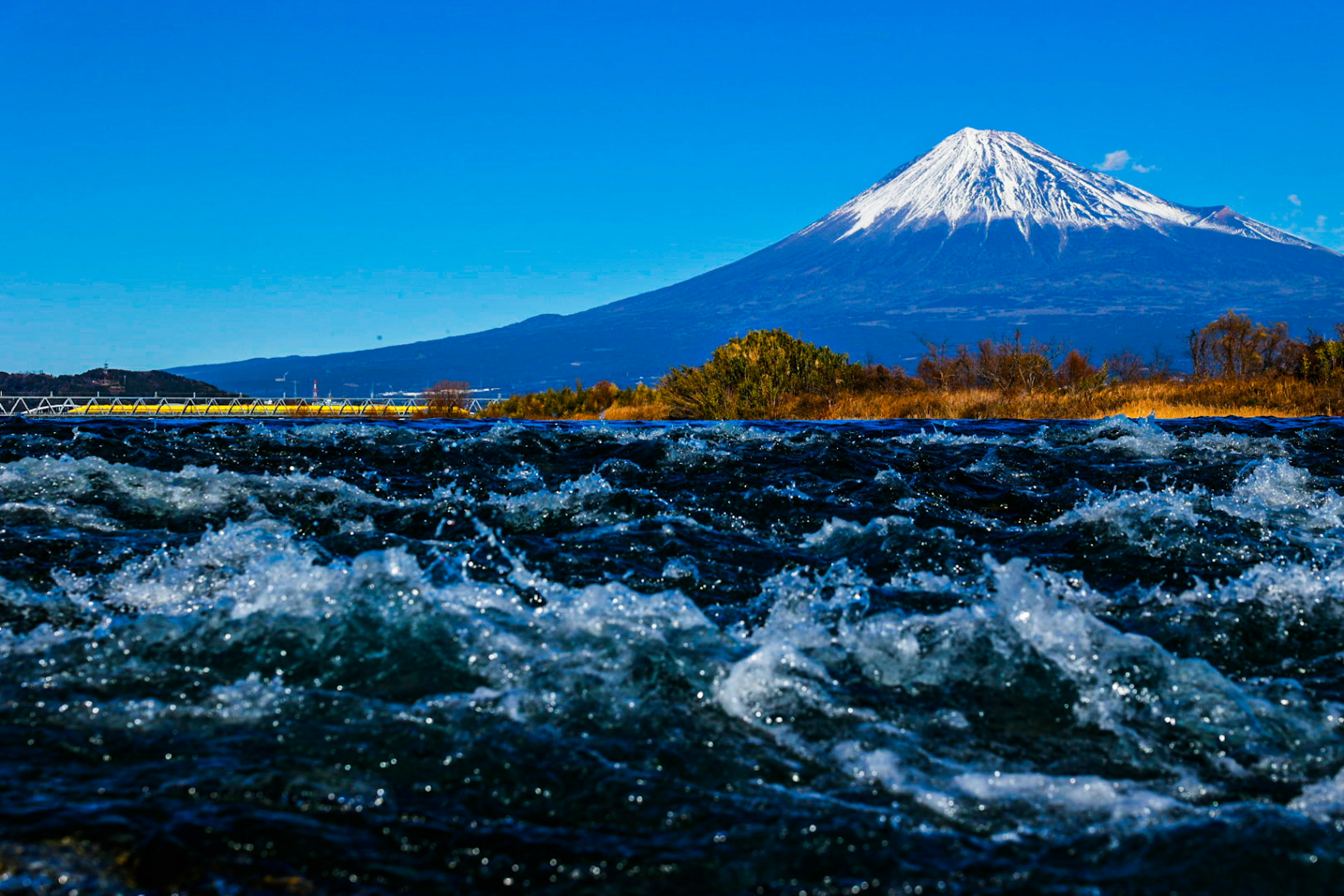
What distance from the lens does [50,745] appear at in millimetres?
2709

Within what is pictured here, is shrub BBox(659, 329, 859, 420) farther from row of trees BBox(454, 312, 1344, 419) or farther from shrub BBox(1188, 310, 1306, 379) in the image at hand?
shrub BBox(1188, 310, 1306, 379)

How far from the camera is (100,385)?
290 ft

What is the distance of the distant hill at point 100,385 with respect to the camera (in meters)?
76.1

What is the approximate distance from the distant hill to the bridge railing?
2577 centimetres

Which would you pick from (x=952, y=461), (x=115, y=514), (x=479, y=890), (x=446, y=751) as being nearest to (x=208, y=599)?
(x=446, y=751)

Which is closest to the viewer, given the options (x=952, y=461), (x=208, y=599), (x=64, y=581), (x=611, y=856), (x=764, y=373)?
(x=611, y=856)

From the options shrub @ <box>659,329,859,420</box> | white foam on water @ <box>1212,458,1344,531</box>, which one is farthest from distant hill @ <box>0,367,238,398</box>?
white foam on water @ <box>1212,458,1344,531</box>

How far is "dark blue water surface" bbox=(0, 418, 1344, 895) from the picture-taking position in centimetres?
225

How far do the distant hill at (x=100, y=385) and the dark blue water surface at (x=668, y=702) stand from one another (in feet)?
208

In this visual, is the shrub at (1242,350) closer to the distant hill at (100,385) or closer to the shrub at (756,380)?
the shrub at (756,380)

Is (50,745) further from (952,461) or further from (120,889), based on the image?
(952,461)

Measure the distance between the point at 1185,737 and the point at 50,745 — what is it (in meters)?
2.97

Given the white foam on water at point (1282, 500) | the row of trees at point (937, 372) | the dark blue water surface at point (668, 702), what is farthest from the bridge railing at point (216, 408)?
the dark blue water surface at point (668, 702)

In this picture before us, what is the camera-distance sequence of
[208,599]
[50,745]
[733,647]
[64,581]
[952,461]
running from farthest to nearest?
1. [952,461]
2. [64,581]
3. [208,599]
4. [733,647]
5. [50,745]
